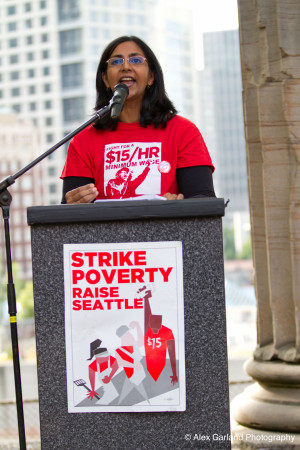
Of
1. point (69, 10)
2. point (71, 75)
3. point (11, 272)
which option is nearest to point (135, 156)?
point (11, 272)

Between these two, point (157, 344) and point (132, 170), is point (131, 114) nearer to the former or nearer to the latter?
point (132, 170)

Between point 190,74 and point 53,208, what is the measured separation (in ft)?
361

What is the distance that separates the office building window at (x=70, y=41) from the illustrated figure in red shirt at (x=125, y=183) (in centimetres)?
9493

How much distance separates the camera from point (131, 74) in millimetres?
2527

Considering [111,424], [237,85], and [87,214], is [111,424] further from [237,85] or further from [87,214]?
[237,85]

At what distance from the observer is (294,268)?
2967mm

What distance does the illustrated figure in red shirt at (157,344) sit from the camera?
6.01ft

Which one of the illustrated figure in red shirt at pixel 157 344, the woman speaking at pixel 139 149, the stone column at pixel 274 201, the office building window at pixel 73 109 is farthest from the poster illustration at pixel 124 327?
the office building window at pixel 73 109

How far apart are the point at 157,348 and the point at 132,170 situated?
703mm

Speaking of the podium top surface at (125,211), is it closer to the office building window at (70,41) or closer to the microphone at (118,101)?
the microphone at (118,101)

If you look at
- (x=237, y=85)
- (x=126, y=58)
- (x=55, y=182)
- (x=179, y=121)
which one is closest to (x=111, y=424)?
(x=179, y=121)

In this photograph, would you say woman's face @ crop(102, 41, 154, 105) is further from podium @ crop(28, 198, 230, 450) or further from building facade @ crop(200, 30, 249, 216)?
building facade @ crop(200, 30, 249, 216)

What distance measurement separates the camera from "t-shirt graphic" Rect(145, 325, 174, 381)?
1833 millimetres

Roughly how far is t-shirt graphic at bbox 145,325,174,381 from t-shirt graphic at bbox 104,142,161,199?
616mm
